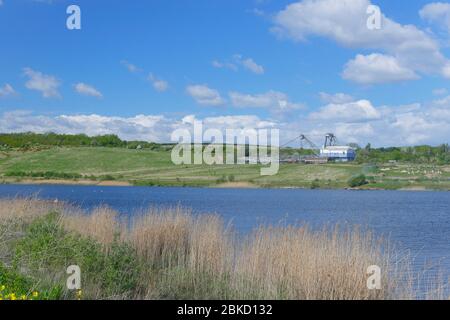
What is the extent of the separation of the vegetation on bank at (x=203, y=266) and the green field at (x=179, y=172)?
2875 inches

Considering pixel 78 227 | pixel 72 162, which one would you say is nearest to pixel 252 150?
pixel 72 162

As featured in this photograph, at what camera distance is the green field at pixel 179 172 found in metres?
85.7

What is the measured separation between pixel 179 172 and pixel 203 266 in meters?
83.6

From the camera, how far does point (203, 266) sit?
1140 cm

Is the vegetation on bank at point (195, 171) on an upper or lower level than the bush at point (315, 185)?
upper

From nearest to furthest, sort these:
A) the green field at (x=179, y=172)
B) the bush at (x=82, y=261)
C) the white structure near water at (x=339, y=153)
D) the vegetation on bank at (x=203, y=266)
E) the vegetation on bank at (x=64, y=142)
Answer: the vegetation on bank at (x=203, y=266) → the bush at (x=82, y=261) → the green field at (x=179, y=172) → the white structure near water at (x=339, y=153) → the vegetation on bank at (x=64, y=142)

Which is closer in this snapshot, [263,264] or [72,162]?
[263,264]

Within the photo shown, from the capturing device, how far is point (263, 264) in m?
10.9

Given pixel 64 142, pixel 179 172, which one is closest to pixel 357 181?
pixel 179 172

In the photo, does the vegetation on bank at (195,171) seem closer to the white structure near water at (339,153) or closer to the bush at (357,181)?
the bush at (357,181)

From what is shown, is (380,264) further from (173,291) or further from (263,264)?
(173,291)

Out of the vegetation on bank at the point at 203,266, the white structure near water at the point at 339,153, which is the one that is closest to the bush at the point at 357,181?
the white structure near water at the point at 339,153

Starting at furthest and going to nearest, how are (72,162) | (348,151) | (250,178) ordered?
1. (348,151)
2. (72,162)
3. (250,178)

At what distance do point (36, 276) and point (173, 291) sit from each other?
7.76ft
